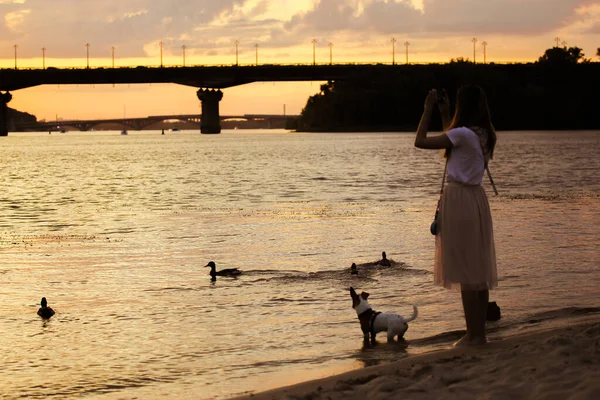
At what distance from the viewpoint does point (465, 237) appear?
373 inches

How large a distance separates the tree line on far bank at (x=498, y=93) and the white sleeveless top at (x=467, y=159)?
144686mm

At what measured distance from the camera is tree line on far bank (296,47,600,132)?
157m

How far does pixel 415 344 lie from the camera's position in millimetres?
11008

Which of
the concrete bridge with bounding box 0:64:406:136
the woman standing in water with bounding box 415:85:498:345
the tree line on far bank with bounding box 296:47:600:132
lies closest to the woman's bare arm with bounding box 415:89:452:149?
the woman standing in water with bounding box 415:85:498:345

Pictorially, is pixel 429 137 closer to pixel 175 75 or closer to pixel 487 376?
pixel 487 376

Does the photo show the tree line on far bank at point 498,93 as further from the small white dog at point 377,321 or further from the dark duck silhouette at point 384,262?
the small white dog at point 377,321

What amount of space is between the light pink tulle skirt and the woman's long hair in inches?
17.4

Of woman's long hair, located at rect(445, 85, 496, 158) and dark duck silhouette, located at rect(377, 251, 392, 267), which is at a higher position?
woman's long hair, located at rect(445, 85, 496, 158)

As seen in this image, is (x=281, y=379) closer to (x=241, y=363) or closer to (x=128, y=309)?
(x=241, y=363)

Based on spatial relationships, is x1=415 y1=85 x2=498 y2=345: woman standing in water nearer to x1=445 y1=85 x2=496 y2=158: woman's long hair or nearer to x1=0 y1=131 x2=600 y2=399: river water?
x1=445 y1=85 x2=496 y2=158: woman's long hair

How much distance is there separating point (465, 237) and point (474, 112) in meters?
1.17

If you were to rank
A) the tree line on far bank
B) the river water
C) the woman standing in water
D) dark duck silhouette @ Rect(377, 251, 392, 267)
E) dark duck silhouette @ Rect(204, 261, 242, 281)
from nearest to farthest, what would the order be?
the woman standing in water, the river water, dark duck silhouette @ Rect(204, 261, 242, 281), dark duck silhouette @ Rect(377, 251, 392, 267), the tree line on far bank

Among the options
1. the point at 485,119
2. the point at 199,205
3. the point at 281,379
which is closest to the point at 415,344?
the point at 281,379

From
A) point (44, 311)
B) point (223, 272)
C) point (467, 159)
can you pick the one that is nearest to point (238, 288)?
point (223, 272)
